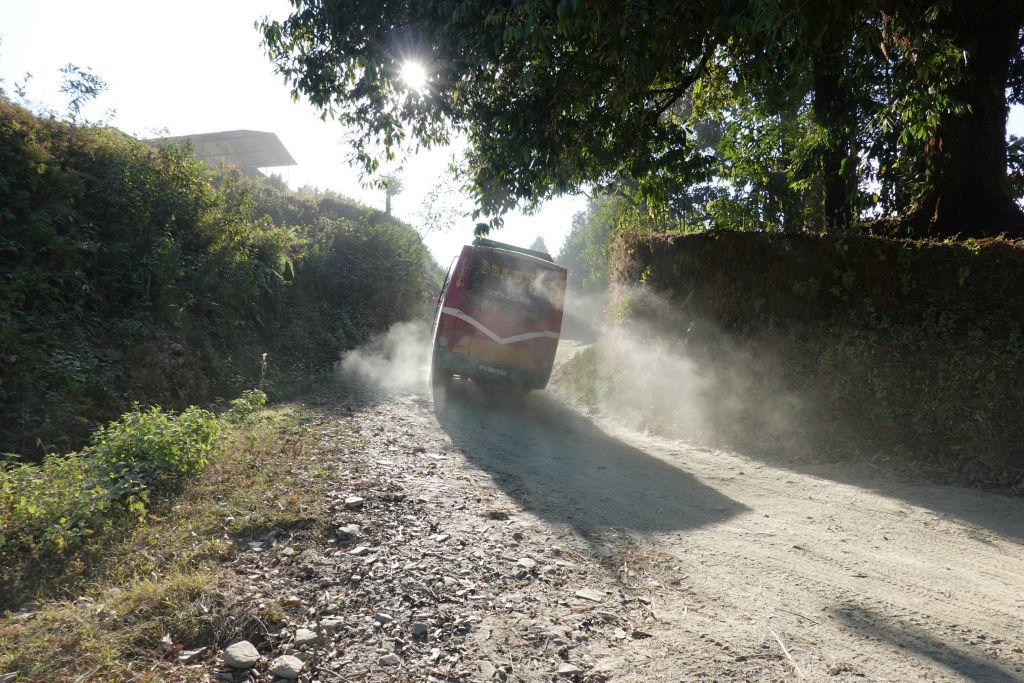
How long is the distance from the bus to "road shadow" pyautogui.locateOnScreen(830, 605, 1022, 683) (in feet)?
28.3

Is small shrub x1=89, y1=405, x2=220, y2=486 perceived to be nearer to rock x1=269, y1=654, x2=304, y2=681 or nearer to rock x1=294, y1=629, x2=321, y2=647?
rock x1=294, y1=629, x2=321, y2=647

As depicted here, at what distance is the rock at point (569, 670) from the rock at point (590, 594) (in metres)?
0.79

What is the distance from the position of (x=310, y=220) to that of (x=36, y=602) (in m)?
24.7

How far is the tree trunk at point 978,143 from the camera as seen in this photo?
9.25 metres

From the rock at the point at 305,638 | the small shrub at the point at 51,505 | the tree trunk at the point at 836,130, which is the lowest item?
the small shrub at the point at 51,505

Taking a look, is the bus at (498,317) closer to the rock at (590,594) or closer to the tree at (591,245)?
the tree at (591,245)

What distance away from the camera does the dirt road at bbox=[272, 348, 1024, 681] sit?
310 cm

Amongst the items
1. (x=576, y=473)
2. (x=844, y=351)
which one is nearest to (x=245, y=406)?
(x=576, y=473)

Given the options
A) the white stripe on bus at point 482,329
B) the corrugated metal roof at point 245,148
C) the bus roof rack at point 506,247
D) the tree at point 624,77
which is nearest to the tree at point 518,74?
the tree at point 624,77

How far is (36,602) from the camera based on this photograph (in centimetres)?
372

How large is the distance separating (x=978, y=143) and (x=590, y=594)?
34.6ft

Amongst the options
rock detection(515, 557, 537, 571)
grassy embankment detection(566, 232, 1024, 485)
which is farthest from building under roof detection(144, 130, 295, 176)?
rock detection(515, 557, 537, 571)

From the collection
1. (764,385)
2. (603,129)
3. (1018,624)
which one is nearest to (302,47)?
(603,129)

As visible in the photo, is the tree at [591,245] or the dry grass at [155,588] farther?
the tree at [591,245]
